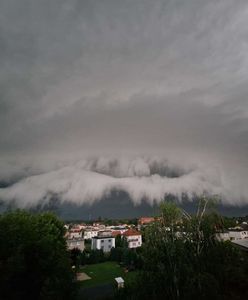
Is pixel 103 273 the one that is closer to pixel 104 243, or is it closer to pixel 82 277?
pixel 82 277

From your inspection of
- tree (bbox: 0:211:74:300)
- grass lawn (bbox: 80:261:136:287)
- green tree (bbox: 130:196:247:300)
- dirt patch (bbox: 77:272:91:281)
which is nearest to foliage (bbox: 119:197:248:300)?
green tree (bbox: 130:196:247:300)

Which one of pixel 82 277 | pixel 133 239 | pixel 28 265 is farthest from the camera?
pixel 133 239

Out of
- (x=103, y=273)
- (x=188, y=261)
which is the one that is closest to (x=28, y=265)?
(x=188, y=261)

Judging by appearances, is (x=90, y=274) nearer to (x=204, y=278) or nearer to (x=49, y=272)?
(x=49, y=272)

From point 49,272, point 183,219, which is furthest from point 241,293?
point 49,272

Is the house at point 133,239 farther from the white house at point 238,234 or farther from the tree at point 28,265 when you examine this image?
the tree at point 28,265

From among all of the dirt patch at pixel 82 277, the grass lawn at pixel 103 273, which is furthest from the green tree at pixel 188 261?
the dirt patch at pixel 82 277
